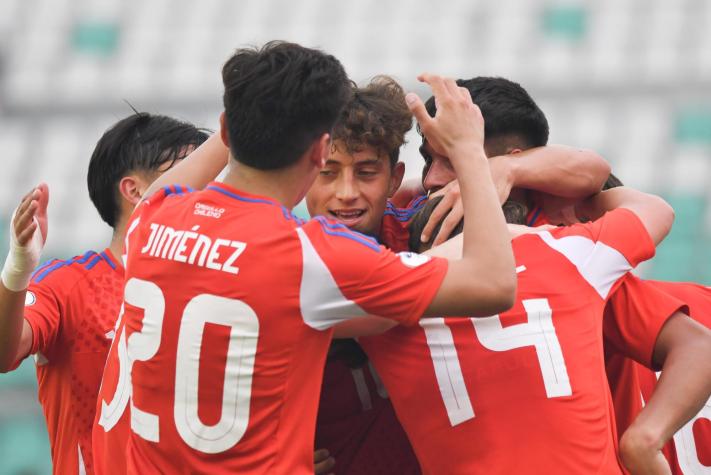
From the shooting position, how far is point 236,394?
1965 mm

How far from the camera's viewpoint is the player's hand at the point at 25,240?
7.85 feet

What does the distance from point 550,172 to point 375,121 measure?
0.51 meters

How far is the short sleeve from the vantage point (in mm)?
2658

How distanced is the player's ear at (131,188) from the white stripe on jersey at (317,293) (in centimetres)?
121

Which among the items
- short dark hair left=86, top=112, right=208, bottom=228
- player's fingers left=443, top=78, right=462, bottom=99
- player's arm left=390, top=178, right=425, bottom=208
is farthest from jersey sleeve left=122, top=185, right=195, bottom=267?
player's arm left=390, top=178, right=425, bottom=208

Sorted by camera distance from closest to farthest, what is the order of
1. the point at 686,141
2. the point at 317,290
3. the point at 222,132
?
the point at 317,290 → the point at 222,132 → the point at 686,141

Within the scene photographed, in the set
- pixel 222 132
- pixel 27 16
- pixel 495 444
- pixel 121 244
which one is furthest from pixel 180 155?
pixel 27 16

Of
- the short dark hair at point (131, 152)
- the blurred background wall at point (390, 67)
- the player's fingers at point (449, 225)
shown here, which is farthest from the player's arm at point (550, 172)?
the blurred background wall at point (390, 67)

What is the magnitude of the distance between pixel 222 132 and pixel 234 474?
27.5 inches

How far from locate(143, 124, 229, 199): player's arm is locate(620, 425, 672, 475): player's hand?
113 cm

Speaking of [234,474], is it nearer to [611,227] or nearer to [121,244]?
[611,227]

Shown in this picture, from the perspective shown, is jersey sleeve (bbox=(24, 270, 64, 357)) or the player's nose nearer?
jersey sleeve (bbox=(24, 270, 64, 357))

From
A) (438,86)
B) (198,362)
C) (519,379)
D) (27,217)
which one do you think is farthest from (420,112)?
(27,217)

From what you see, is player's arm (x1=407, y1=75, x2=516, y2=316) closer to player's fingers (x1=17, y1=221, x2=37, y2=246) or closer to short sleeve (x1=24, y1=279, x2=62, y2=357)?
player's fingers (x1=17, y1=221, x2=37, y2=246)
